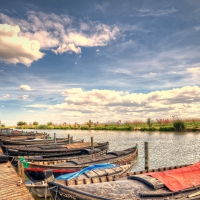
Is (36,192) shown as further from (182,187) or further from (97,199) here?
(182,187)

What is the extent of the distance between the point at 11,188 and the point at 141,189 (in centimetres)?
762

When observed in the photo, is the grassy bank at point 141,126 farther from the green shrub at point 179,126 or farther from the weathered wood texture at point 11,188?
the weathered wood texture at point 11,188

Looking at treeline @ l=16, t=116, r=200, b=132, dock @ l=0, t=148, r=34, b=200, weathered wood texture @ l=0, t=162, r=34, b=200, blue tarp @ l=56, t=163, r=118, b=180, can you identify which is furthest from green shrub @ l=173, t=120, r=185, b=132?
Answer: weathered wood texture @ l=0, t=162, r=34, b=200

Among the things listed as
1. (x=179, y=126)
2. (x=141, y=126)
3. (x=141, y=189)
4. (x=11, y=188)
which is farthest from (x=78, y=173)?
(x=141, y=126)

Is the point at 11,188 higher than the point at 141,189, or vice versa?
the point at 141,189

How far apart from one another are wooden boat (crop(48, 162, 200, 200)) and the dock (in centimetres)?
287

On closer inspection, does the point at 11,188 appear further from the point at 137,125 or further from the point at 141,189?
the point at 137,125

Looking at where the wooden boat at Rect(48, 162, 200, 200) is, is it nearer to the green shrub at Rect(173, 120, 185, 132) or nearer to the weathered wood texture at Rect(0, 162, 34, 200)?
the weathered wood texture at Rect(0, 162, 34, 200)

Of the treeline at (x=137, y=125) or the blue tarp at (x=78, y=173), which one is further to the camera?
the treeline at (x=137, y=125)

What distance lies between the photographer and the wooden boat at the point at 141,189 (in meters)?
8.09

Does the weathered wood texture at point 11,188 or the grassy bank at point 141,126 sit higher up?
the grassy bank at point 141,126

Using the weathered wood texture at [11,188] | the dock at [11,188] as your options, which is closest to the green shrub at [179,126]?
the dock at [11,188]

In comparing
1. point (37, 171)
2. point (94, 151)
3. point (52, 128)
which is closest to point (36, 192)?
point (37, 171)

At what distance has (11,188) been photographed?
1191 cm
